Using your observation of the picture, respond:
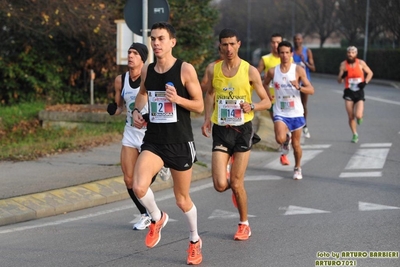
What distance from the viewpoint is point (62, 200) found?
31.6ft

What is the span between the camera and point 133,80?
841cm

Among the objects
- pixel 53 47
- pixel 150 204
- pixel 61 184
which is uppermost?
pixel 53 47

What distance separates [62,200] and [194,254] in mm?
3178

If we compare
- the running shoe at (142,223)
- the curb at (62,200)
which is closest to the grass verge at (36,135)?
the curb at (62,200)

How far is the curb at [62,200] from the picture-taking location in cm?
899

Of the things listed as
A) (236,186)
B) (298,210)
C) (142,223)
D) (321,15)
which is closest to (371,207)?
(298,210)

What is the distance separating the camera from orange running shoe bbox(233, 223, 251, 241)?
7689 millimetres

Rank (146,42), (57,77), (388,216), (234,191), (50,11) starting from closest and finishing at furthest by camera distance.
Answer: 1. (234,191)
2. (388,216)
3. (146,42)
4. (50,11)
5. (57,77)

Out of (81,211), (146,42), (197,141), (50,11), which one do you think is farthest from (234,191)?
(50,11)

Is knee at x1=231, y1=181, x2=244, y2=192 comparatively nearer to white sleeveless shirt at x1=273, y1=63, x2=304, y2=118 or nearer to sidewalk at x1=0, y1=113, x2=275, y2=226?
sidewalk at x1=0, y1=113, x2=275, y2=226

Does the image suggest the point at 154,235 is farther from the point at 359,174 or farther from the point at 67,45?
the point at 67,45

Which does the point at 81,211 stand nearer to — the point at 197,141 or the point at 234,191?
the point at 234,191

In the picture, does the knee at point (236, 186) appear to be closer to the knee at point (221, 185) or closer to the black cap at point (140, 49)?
the knee at point (221, 185)

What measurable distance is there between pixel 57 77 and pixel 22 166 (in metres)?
8.25
